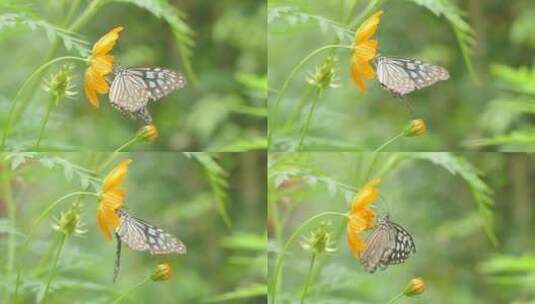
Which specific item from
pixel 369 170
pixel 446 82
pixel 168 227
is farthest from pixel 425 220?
pixel 369 170

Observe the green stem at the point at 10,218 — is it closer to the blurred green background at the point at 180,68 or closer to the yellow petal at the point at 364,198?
the blurred green background at the point at 180,68

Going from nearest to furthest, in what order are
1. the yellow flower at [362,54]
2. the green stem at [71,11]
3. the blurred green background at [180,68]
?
the yellow flower at [362,54], the green stem at [71,11], the blurred green background at [180,68]

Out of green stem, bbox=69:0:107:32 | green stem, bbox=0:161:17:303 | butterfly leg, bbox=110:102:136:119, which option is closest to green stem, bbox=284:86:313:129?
butterfly leg, bbox=110:102:136:119

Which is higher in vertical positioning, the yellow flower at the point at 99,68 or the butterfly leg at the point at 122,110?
the yellow flower at the point at 99,68

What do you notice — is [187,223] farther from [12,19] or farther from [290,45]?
[12,19]

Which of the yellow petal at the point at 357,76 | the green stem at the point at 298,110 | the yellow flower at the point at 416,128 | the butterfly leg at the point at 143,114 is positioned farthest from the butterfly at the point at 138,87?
the yellow flower at the point at 416,128

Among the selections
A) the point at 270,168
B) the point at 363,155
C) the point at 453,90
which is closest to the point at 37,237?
the point at 270,168

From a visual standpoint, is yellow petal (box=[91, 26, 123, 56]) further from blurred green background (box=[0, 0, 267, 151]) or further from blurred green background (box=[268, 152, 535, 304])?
blurred green background (box=[268, 152, 535, 304])
